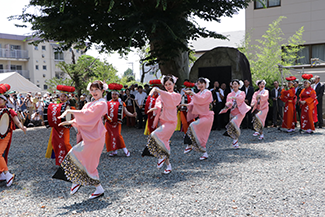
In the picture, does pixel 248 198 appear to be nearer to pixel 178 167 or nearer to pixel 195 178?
pixel 195 178

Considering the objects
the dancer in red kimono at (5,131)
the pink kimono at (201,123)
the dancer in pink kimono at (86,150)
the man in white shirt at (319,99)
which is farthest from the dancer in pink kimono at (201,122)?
the man in white shirt at (319,99)

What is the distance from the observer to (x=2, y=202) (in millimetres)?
4230

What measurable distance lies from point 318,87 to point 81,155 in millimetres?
10659

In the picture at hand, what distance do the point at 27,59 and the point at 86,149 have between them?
33498 mm

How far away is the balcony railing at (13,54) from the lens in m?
31.1

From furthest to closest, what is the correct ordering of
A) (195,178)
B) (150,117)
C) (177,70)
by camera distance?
1. (177,70)
2. (150,117)
3. (195,178)

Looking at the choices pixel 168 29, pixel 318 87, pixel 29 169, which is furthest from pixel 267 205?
pixel 318 87

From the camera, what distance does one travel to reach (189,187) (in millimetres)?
4578

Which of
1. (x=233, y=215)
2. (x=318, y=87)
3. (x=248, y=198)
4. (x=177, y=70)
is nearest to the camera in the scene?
(x=233, y=215)

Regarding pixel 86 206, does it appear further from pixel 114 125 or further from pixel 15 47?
pixel 15 47

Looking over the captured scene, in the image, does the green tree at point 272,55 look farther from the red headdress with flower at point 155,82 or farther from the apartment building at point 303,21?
the red headdress with flower at point 155,82

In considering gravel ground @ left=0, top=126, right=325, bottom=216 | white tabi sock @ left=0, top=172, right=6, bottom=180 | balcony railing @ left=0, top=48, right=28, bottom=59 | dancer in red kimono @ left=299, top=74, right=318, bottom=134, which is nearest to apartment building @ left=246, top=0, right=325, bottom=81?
dancer in red kimono @ left=299, top=74, right=318, bottom=134

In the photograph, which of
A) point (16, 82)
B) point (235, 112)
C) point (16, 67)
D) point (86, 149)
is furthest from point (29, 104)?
point (16, 67)

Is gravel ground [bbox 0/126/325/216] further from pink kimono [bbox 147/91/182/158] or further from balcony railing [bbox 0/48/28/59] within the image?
balcony railing [bbox 0/48/28/59]
